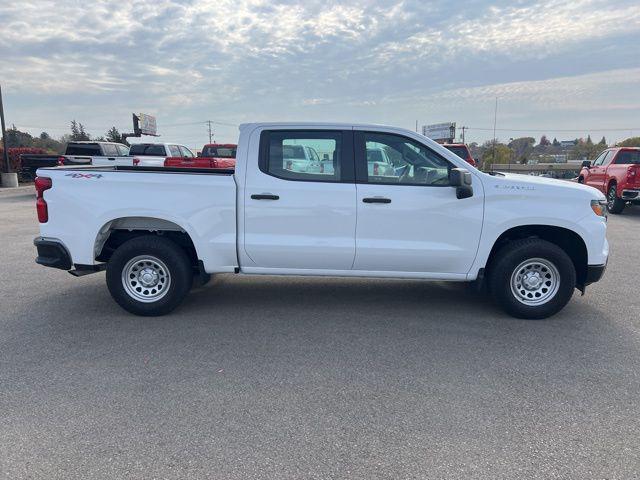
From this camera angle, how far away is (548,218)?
4773mm

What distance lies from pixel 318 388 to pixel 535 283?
2801 millimetres

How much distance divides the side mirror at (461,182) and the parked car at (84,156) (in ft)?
47.8

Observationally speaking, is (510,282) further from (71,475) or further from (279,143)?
(71,475)

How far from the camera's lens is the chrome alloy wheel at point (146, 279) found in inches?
197

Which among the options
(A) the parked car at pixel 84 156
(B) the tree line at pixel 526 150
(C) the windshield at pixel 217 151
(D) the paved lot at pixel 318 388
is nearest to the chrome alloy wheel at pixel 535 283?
(D) the paved lot at pixel 318 388

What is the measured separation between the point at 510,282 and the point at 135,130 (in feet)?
134

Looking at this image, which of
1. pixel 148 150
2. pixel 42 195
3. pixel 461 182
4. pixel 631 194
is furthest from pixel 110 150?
pixel 631 194

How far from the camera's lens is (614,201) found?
46.5 feet

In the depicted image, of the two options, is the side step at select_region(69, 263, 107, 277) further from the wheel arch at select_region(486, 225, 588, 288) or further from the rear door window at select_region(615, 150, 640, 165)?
the rear door window at select_region(615, 150, 640, 165)

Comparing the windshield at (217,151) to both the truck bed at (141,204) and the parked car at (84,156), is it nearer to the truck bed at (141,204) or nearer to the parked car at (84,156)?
the parked car at (84,156)

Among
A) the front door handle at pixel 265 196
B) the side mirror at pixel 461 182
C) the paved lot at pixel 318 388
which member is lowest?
the paved lot at pixel 318 388

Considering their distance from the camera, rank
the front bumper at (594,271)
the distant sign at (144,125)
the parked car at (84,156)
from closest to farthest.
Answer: the front bumper at (594,271) → the parked car at (84,156) → the distant sign at (144,125)

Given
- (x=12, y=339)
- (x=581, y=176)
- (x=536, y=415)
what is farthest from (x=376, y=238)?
(x=581, y=176)

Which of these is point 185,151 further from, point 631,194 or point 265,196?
point 265,196
